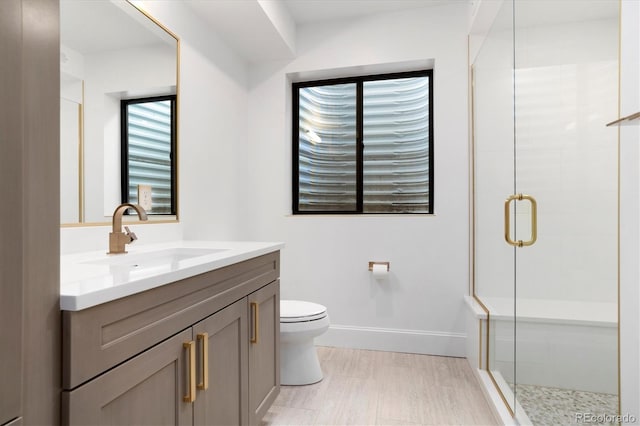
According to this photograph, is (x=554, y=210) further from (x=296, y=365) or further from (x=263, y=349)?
(x=296, y=365)

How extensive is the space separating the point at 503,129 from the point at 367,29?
1354 mm

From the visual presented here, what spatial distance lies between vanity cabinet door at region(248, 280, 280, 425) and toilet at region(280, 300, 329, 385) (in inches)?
10.1

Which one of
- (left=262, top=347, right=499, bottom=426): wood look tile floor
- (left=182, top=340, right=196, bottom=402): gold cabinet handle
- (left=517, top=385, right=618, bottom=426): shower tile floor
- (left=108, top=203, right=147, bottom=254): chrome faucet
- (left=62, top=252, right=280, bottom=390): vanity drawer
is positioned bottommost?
(left=262, top=347, right=499, bottom=426): wood look tile floor

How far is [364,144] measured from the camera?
2947 mm

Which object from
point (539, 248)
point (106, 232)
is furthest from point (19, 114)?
point (539, 248)

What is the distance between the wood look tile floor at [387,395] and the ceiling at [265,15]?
86.1 inches

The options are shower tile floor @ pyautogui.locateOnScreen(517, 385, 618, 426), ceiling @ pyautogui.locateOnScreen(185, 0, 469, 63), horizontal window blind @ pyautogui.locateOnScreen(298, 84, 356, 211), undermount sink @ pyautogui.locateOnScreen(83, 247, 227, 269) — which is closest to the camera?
shower tile floor @ pyautogui.locateOnScreen(517, 385, 618, 426)

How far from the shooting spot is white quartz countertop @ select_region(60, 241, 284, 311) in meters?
0.74

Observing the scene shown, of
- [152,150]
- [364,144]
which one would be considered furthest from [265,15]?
[364,144]

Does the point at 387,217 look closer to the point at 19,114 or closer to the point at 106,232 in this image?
the point at 106,232

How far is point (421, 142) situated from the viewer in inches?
112

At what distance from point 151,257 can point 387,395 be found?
1416 millimetres

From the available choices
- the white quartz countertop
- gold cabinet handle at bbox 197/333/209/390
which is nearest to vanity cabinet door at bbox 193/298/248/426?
gold cabinet handle at bbox 197/333/209/390

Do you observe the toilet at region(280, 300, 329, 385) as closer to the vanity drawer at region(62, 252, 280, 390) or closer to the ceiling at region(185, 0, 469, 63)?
the vanity drawer at region(62, 252, 280, 390)
